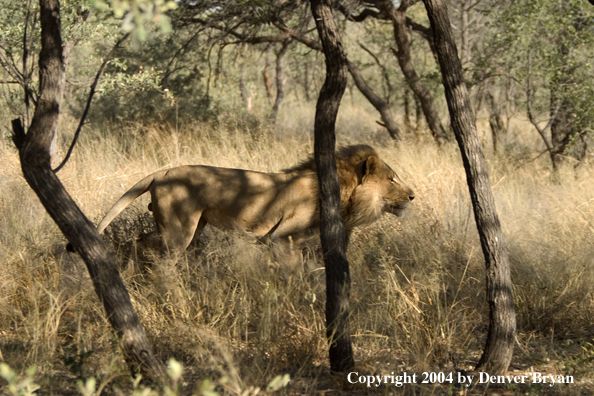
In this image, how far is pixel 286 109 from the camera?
20.0 m

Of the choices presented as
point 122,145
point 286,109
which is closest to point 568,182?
point 122,145

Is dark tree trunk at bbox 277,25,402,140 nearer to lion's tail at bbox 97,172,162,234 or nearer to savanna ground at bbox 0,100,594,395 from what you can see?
savanna ground at bbox 0,100,594,395

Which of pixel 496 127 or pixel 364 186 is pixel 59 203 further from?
pixel 496 127

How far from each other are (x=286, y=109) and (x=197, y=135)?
→ 30.8ft

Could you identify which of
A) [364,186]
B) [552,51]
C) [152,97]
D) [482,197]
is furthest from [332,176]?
[152,97]

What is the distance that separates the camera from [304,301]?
4.43 meters

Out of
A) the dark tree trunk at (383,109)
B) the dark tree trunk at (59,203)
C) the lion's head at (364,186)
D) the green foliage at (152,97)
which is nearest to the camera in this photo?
the dark tree trunk at (59,203)

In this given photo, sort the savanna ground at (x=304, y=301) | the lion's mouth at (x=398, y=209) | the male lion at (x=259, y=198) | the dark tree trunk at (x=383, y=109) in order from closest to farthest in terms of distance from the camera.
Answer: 1. the savanna ground at (x=304, y=301)
2. the male lion at (x=259, y=198)
3. the lion's mouth at (x=398, y=209)
4. the dark tree trunk at (x=383, y=109)

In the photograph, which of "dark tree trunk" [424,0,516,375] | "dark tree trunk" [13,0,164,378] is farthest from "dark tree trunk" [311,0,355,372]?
"dark tree trunk" [13,0,164,378]

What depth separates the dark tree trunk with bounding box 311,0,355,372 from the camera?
141 inches

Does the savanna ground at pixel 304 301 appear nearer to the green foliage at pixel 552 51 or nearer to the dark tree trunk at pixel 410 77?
the green foliage at pixel 552 51

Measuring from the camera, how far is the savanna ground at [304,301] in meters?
3.57

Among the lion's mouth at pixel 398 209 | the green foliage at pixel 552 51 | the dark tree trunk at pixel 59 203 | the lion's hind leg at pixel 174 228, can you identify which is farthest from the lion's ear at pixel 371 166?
the green foliage at pixel 552 51

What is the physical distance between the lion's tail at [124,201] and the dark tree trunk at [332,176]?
6.10 ft
